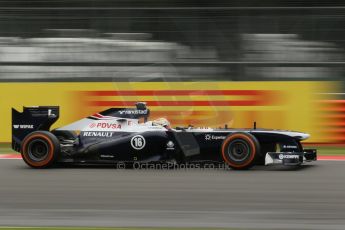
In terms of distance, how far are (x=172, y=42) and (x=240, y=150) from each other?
5.01 metres

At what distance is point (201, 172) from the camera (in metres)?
9.73

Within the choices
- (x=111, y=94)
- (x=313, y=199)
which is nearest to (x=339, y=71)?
(x=111, y=94)

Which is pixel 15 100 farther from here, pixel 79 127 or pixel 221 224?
pixel 221 224

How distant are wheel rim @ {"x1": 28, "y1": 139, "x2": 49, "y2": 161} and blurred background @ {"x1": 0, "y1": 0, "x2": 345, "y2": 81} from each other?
3.90 metres

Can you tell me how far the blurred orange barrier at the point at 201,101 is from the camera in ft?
43.3

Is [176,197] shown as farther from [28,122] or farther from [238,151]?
[28,122]

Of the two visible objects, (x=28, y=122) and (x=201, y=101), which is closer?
(x=28, y=122)

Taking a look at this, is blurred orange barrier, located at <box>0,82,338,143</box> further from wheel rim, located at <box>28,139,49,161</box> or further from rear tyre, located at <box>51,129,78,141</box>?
wheel rim, located at <box>28,139,49,161</box>

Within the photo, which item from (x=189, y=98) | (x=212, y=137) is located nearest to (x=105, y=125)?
(x=212, y=137)

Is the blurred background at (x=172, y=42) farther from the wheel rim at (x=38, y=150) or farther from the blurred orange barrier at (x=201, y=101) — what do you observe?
the wheel rim at (x=38, y=150)

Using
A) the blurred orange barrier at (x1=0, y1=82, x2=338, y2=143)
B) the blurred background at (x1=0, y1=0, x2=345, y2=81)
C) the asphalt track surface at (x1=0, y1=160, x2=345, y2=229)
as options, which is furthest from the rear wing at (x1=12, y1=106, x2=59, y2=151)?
the blurred background at (x1=0, y1=0, x2=345, y2=81)

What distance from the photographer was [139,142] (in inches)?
392

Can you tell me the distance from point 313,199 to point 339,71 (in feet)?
21.8

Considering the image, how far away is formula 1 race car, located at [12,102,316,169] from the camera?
9711 millimetres
